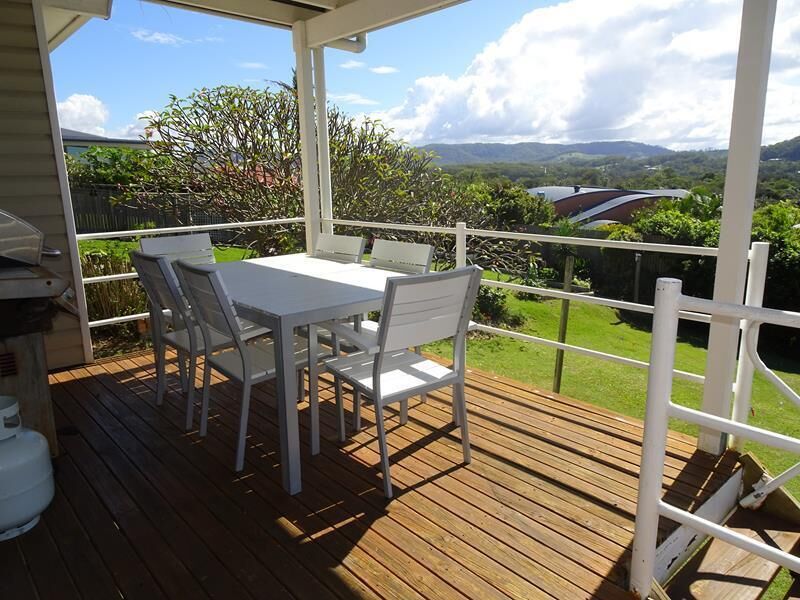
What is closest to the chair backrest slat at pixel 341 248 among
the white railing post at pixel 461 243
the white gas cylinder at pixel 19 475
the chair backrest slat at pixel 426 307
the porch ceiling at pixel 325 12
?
the white railing post at pixel 461 243

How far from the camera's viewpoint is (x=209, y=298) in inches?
92.7

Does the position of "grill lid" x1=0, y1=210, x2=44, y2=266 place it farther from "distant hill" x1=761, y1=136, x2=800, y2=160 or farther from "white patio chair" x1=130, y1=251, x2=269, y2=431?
"distant hill" x1=761, y1=136, x2=800, y2=160

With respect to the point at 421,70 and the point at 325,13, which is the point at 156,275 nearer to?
the point at 325,13

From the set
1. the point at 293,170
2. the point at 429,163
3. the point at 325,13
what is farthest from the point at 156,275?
the point at 429,163

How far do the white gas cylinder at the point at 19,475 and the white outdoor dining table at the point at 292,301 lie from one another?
35.1 inches

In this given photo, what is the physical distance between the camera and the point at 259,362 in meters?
2.59

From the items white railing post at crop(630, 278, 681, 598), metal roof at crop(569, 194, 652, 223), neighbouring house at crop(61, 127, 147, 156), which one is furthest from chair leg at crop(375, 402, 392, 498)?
neighbouring house at crop(61, 127, 147, 156)

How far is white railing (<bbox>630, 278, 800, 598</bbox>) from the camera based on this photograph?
1327mm

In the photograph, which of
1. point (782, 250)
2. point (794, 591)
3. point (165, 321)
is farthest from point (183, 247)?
point (782, 250)

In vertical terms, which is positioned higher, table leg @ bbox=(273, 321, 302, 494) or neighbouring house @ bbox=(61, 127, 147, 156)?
neighbouring house @ bbox=(61, 127, 147, 156)

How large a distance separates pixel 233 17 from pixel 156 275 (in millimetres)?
2486

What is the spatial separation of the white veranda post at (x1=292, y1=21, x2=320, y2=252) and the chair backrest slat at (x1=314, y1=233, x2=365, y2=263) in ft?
2.99

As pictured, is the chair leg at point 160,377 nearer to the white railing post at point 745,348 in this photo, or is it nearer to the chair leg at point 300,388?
the chair leg at point 300,388

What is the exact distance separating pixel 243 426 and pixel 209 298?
23.6 inches
